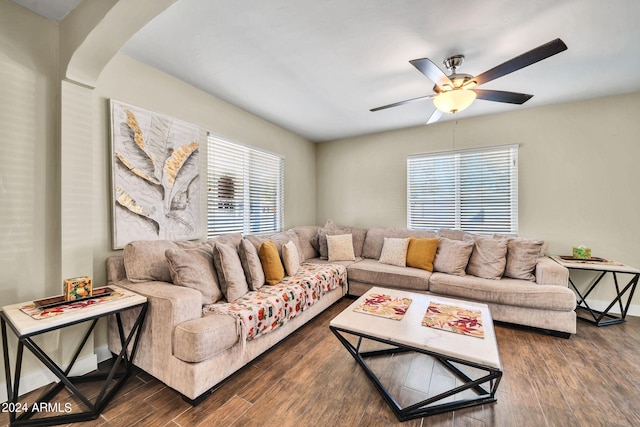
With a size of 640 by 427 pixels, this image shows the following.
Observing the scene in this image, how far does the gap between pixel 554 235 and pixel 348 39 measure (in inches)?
136

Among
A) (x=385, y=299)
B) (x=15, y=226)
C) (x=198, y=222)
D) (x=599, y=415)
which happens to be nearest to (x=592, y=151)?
(x=599, y=415)

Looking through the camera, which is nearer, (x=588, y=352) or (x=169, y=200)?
(x=588, y=352)

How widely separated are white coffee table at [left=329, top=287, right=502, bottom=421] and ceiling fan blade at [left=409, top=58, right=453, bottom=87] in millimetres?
1750

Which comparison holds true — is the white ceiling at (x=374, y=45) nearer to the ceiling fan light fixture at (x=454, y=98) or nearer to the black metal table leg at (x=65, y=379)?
the ceiling fan light fixture at (x=454, y=98)

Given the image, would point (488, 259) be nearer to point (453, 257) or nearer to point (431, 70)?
point (453, 257)

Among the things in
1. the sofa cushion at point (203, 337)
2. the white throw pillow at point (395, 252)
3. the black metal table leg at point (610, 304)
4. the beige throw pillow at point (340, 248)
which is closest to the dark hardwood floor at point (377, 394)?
the sofa cushion at point (203, 337)

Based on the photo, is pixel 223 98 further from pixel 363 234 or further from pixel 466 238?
pixel 466 238

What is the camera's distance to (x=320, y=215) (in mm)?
5004

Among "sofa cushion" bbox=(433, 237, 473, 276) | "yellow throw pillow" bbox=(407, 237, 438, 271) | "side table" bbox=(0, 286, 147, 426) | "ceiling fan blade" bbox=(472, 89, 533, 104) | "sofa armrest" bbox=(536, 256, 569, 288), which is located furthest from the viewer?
"yellow throw pillow" bbox=(407, 237, 438, 271)

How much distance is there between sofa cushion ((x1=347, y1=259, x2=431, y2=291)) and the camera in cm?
309

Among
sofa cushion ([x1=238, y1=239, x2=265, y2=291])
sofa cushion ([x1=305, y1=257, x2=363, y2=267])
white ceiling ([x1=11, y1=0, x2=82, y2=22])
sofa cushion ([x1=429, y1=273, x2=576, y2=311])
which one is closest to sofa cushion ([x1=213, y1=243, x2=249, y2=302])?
sofa cushion ([x1=238, y1=239, x2=265, y2=291])

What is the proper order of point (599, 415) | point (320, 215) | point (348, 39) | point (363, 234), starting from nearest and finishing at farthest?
point (599, 415) → point (348, 39) → point (363, 234) → point (320, 215)

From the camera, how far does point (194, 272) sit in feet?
6.70

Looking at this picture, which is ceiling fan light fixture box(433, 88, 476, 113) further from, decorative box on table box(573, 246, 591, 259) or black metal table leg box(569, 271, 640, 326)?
black metal table leg box(569, 271, 640, 326)
